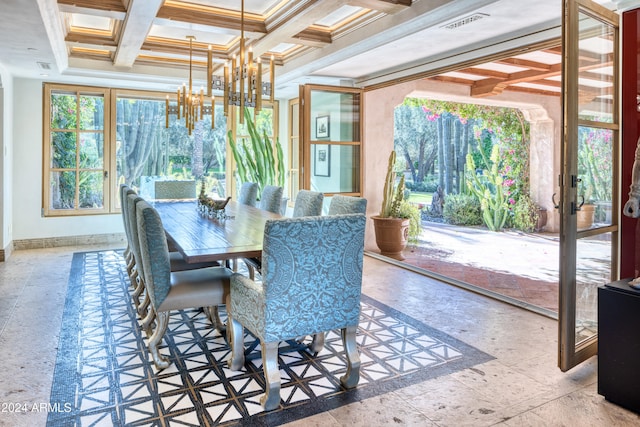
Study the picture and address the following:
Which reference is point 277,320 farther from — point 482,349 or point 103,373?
point 482,349

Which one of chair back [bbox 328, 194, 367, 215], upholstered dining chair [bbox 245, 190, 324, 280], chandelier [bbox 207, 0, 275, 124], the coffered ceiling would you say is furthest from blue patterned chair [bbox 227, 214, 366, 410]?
the coffered ceiling

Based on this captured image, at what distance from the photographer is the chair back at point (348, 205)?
3.10 m

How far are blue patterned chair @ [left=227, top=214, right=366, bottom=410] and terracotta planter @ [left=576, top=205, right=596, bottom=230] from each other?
4.19 feet

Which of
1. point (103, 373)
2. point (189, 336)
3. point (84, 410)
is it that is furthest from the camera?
point (189, 336)

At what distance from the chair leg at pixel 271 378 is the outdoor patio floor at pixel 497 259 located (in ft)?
8.25

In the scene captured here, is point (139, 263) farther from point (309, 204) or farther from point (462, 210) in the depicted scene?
point (462, 210)

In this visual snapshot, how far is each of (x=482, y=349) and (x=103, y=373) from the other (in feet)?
7.43

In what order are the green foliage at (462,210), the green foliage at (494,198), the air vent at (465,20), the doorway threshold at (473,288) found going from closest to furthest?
the air vent at (465,20) < the doorway threshold at (473,288) < the green foliage at (494,198) < the green foliage at (462,210)

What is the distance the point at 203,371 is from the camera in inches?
102

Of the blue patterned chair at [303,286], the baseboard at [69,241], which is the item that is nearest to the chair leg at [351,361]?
the blue patterned chair at [303,286]

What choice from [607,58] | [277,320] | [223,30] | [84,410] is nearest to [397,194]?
[223,30]

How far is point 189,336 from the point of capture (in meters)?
3.13

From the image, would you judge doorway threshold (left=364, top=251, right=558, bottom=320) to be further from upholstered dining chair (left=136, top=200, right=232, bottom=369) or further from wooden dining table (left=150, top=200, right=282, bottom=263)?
upholstered dining chair (left=136, top=200, right=232, bottom=369)

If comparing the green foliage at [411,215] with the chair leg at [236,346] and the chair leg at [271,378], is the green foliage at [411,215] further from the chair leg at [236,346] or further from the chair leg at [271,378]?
the chair leg at [271,378]
